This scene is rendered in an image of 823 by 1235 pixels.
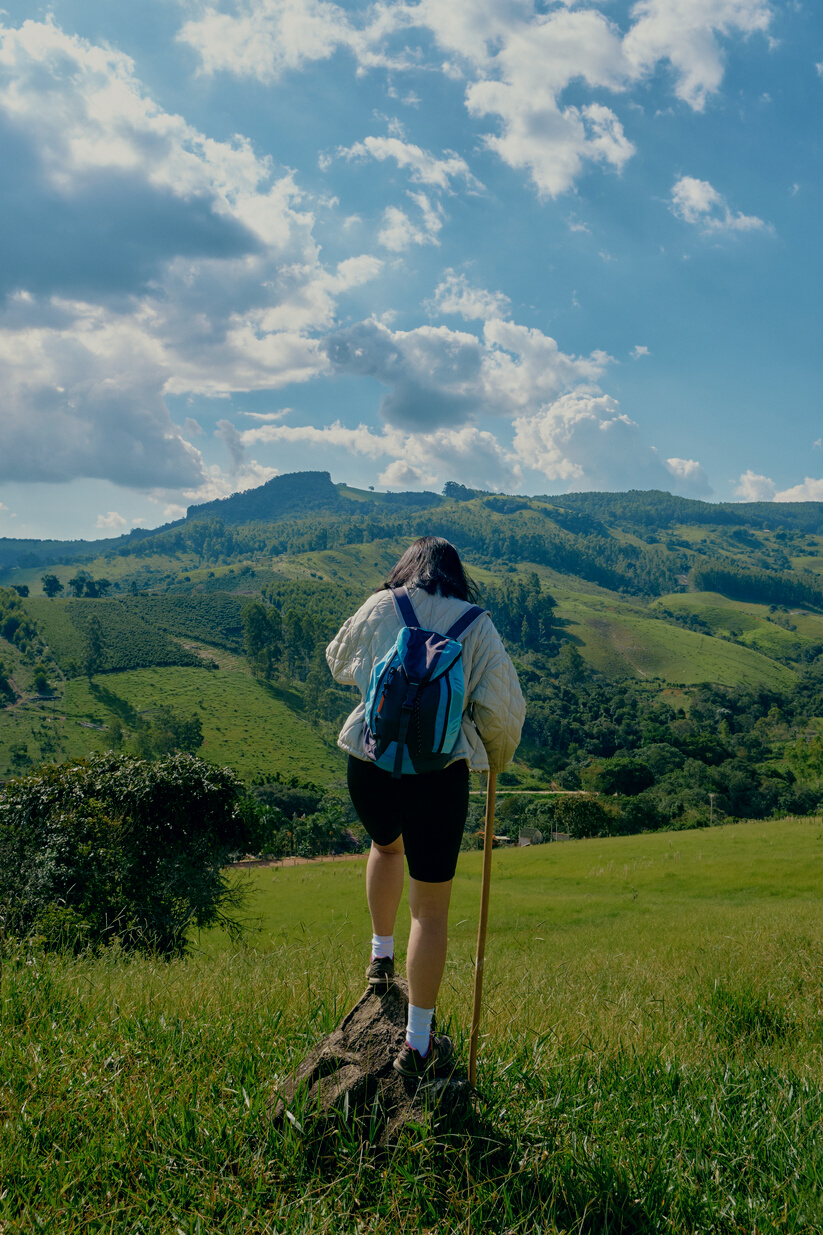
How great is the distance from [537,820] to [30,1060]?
2601 inches

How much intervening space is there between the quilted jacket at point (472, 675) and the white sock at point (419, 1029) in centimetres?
99

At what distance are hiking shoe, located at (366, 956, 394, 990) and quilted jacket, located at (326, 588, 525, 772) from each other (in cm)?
108

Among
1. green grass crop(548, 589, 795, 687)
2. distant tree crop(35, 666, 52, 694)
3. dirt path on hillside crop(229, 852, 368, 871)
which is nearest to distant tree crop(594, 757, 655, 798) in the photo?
dirt path on hillside crop(229, 852, 368, 871)

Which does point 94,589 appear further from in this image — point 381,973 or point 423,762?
point 423,762

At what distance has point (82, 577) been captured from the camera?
177875mm

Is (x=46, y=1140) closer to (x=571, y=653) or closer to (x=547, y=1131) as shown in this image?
(x=547, y=1131)

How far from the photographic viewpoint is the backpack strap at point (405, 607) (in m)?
2.82

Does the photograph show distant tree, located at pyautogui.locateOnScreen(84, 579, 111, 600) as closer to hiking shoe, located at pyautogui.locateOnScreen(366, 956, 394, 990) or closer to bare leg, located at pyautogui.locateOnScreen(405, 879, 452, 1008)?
hiking shoe, located at pyautogui.locateOnScreen(366, 956, 394, 990)

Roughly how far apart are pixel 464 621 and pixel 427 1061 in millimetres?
1815

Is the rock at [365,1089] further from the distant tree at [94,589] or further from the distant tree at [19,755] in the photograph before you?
the distant tree at [94,589]

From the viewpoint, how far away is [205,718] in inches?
4141

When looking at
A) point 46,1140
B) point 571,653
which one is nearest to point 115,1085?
point 46,1140

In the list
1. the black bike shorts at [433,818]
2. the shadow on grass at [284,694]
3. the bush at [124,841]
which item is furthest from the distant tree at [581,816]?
the shadow on grass at [284,694]

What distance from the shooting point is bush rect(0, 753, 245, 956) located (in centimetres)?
1585
